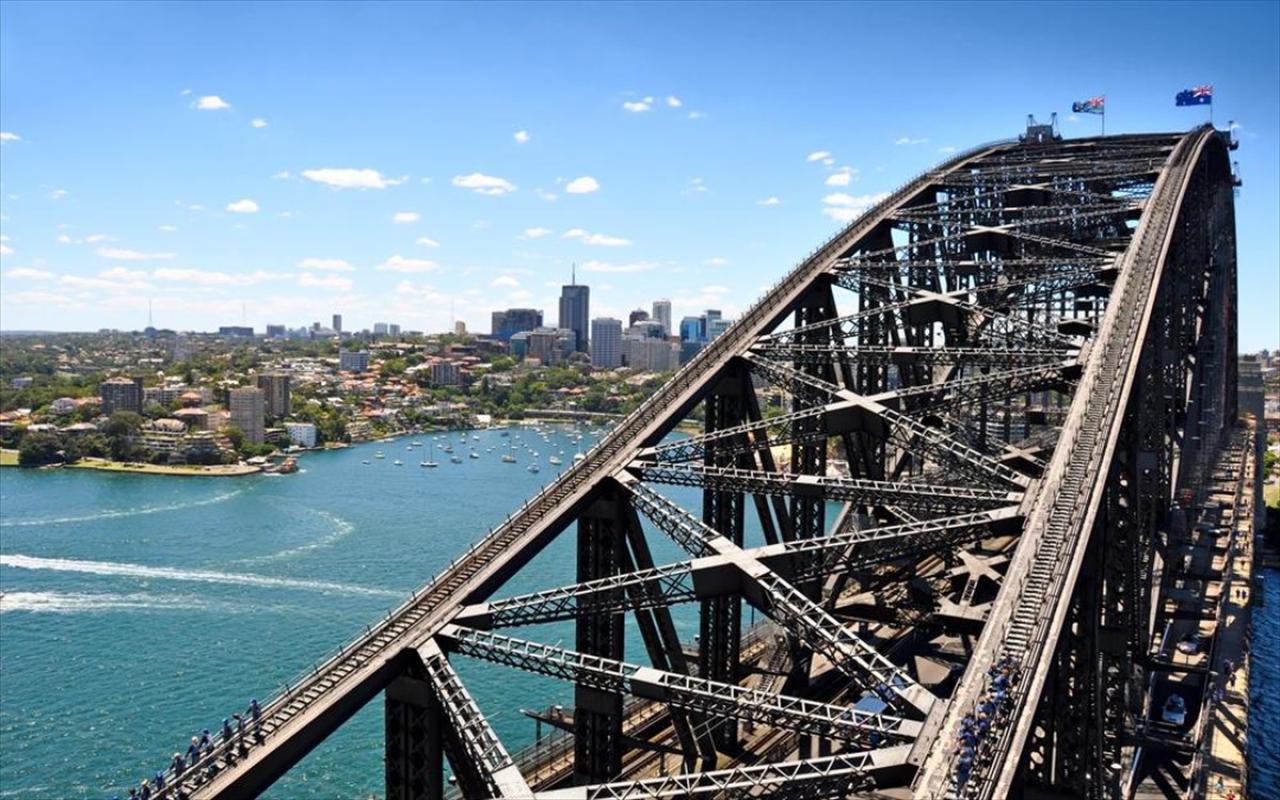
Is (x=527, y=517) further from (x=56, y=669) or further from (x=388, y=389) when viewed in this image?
(x=388, y=389)

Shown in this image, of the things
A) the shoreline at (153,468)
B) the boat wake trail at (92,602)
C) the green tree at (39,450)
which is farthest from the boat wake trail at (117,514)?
the green tree at (39,450)

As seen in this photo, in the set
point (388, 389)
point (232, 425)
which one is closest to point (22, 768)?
point (232, 425)

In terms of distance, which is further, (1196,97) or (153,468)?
(153,468)

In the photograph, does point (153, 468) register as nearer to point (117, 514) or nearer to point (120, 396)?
point (117, 514)

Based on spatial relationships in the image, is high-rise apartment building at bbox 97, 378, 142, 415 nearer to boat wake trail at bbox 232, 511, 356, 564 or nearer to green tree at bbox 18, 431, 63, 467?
green tree at bbox 18, 431, 63, 467

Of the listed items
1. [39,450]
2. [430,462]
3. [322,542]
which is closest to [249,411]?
[39,450]

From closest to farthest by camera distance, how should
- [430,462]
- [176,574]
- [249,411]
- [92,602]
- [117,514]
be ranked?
[92,602] < [176,574] < [117,514] < [430,462] < [249,411]
